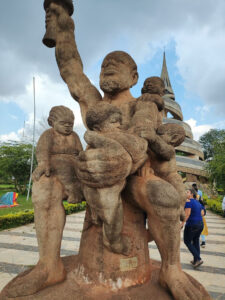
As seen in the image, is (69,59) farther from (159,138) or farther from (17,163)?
(17,163)

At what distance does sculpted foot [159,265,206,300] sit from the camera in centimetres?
184

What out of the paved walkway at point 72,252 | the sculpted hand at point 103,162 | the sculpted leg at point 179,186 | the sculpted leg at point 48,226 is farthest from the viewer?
the paved walkway at point 72,252

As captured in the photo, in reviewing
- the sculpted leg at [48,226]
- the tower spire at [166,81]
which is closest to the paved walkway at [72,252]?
the sculpted leg at [48,226]

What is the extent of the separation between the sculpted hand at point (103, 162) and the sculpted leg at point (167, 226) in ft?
1.09

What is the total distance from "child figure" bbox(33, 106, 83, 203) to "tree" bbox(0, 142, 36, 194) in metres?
26.4

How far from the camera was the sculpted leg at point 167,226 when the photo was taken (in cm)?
190

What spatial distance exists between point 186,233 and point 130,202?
365cm

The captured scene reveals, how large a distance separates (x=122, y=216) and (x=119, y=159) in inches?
20.3

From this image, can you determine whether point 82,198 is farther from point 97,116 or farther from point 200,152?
point 200,152

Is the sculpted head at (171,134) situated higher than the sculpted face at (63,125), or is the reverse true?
the sculpted face at (63,125)

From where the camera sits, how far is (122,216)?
1934 millimetres

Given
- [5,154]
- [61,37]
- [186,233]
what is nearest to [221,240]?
[186,233]

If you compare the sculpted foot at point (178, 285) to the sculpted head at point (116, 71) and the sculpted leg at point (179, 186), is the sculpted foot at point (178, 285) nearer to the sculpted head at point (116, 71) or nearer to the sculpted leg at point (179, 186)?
the sculpted leg at point (179, 186)

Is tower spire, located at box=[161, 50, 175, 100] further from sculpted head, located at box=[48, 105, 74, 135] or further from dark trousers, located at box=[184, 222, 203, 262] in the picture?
sculpted head, located at box=[48, 105, 74, 135]
